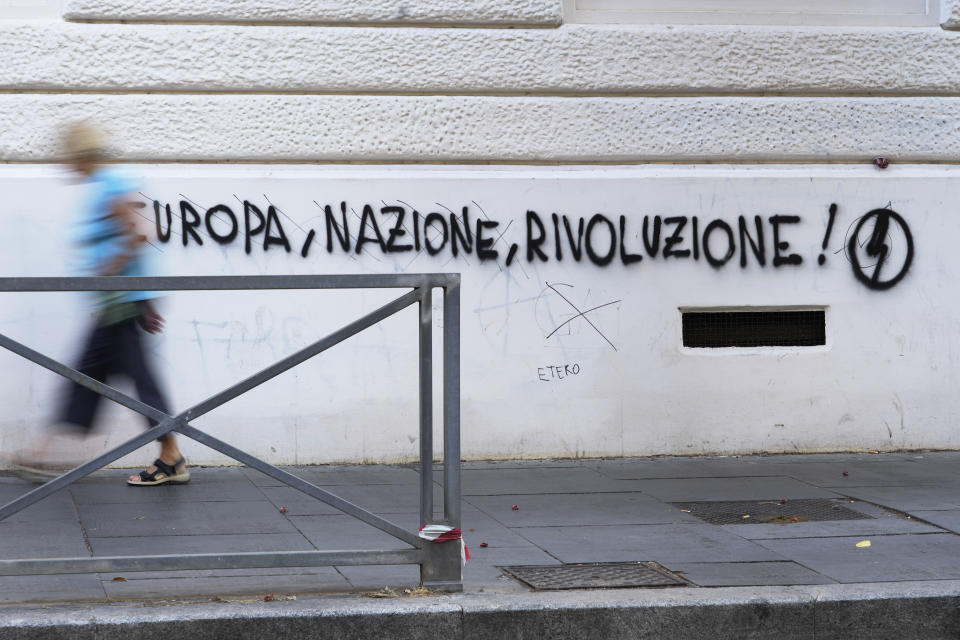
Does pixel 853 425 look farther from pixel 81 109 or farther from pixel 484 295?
pixel 81 109

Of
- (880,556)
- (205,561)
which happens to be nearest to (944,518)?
(880,556)

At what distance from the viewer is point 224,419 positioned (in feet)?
20.6

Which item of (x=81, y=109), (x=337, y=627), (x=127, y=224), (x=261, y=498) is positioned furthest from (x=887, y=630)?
(x=81, y=109)

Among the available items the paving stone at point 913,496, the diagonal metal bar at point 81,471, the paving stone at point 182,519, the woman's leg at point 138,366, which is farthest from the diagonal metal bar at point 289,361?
the paving stone at point 913,496

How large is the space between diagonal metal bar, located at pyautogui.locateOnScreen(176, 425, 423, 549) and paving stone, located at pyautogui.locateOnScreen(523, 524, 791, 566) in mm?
797

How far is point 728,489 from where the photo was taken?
5855 mm

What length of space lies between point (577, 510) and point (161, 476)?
2046 mm

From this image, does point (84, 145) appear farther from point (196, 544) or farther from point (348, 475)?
point (196, 544)

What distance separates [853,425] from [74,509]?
4356mm

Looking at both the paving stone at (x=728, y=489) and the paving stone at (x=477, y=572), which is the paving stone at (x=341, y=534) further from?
the paving stone at (x=728, y=489)

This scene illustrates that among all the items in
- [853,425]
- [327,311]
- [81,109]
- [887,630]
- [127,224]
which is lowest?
[887,630]

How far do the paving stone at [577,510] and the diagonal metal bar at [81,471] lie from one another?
1.85 metres

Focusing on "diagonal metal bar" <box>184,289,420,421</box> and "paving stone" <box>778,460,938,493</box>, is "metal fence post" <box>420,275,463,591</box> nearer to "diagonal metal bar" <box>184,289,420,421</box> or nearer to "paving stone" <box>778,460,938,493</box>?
"diagonal metal bar" <box>184,289,420,421</box>

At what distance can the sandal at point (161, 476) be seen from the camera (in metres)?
5.70
